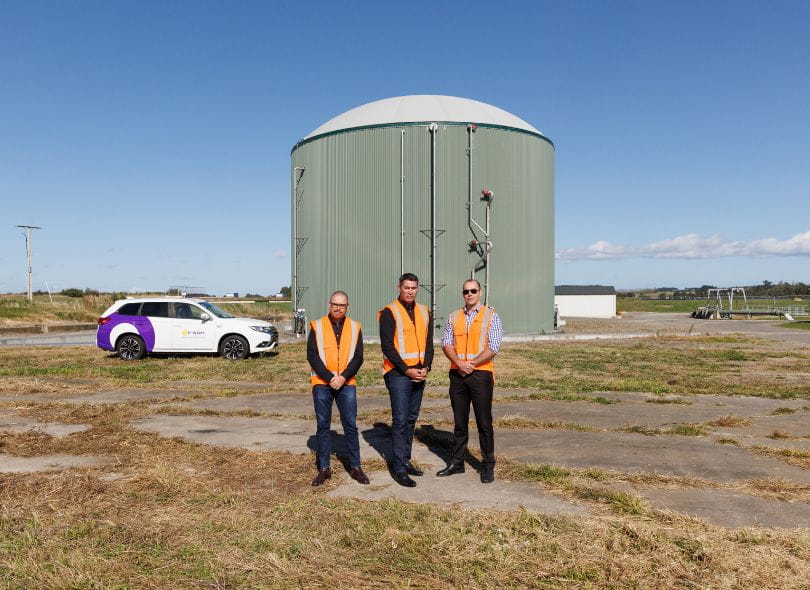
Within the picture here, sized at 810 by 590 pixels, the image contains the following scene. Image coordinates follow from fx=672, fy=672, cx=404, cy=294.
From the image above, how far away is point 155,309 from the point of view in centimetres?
1858

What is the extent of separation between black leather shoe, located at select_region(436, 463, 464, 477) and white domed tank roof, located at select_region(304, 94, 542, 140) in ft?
64.8

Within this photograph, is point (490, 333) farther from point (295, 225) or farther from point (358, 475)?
point (295, 225)

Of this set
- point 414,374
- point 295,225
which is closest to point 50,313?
point 295,225

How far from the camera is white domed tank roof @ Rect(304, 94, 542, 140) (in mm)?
25175

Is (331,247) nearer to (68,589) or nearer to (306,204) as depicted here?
(306,204)

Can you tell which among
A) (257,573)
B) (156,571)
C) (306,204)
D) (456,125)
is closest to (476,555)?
(257,573)

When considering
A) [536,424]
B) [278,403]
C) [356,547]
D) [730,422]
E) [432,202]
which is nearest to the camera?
[356,547]

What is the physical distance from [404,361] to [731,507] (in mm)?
3064

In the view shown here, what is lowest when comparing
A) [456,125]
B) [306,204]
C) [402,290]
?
[402,290]

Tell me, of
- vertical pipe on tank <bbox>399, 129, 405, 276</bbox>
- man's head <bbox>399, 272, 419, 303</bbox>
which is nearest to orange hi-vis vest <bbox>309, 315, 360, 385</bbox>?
man's head <bbox>399, 272, 419, 303</bbox>

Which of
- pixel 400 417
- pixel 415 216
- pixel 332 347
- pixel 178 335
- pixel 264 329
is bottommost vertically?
pixel 400 417

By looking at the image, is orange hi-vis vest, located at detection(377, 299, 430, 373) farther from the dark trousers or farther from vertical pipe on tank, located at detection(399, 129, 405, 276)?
vertical pipe on tank, located at detection(399, 129, 405, 276)

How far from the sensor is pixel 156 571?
420 centimetres

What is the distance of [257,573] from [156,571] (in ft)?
2.09
